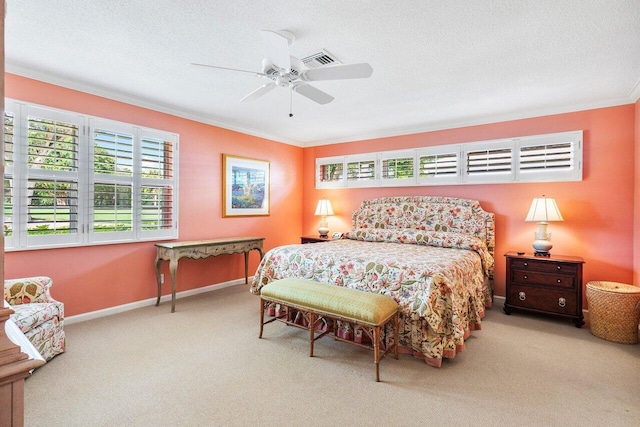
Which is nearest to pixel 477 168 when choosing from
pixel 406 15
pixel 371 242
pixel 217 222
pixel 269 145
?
pixel 371 242

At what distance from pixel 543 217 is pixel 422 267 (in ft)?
6.74

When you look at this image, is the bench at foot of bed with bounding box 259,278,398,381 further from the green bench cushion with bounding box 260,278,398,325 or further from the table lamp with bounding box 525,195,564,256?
the table lamp with bounding box 525,195,564,256

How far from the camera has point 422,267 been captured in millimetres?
2684

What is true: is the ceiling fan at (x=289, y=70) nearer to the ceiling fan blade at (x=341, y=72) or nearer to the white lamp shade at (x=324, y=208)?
the ceiling fan blade at (x=341, y=72)

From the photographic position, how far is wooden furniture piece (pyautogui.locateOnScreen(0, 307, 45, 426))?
0.81 meters

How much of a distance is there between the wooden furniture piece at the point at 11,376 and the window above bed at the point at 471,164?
15.7 feet

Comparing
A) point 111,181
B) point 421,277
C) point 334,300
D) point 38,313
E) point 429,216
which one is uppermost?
point 111,181

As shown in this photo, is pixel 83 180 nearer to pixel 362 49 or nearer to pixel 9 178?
pixel 9 178

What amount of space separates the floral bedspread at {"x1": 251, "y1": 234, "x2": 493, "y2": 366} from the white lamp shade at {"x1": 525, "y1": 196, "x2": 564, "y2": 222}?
0.67 m

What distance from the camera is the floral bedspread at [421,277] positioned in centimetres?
253

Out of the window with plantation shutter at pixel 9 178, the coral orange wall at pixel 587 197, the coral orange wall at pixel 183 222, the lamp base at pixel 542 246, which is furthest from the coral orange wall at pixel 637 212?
the window with plantation shutter at pixel 9 178

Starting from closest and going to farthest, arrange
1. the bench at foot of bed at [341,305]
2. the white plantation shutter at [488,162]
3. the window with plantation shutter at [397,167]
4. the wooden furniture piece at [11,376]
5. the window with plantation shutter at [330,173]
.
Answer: the wooden furniture piece at [11,376]
the bench at foot of bed at [341,305]
the white plantation shutter at [488,162]
the window with plantation shutter at [397,167]
the window with plantation shutter at [330,173]

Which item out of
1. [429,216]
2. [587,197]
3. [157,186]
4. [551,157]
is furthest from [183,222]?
[587,197]

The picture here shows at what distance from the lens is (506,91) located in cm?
345
